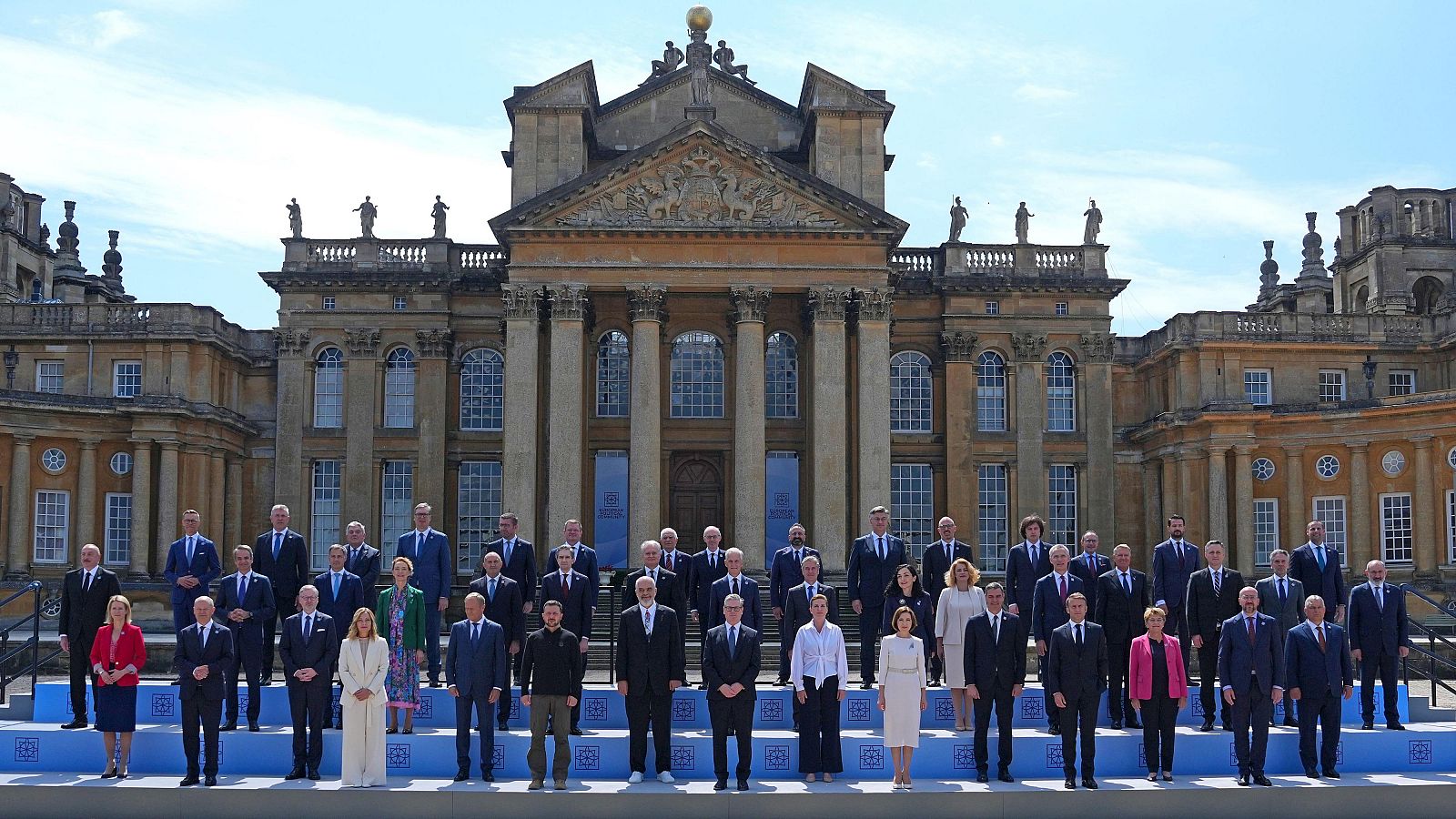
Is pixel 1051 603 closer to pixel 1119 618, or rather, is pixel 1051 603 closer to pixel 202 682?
pixel 1119 618

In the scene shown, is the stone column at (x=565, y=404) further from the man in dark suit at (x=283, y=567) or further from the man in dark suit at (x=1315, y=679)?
the man in dark suit at (x=1315, y=679)

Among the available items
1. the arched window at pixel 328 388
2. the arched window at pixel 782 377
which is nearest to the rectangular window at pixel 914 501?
the arched window at pixel 782 377

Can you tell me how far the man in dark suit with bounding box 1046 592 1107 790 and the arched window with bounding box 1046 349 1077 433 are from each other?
82.5 feet

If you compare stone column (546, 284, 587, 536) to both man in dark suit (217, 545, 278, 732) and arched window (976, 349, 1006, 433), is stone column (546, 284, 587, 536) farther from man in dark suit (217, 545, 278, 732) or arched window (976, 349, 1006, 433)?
man in dark suit (217, 545, 278, 732)

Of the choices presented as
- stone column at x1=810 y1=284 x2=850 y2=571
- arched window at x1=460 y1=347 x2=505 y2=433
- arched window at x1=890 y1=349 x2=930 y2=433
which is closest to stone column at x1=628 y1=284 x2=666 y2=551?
stone column at x1=810 y1=284 x2=850 y2=571

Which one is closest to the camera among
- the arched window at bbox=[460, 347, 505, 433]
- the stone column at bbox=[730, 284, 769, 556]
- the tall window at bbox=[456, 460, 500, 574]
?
the stone column at bbox=[730, 284, 769, 556]

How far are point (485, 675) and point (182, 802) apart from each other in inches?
121

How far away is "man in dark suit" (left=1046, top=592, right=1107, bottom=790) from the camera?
14383 millimetres

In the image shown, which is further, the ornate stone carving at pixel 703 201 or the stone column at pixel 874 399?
the ornate stone carving at pixel 703 201

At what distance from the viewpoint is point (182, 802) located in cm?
1390

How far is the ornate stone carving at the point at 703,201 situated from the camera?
110 ft

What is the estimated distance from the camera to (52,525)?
37.2m

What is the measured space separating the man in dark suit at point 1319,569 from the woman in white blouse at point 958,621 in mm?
4563

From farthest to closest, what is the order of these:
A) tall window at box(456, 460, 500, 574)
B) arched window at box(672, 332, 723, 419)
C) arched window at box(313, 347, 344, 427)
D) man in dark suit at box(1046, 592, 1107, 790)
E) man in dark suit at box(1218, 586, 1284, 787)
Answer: arched window at box(313, 347, 344, 427) < tall window at box(456, 460, 500, 574) < arched window at box(672, 332, 723, 419) < man in dark suit at box(1218, 586, 1284, 787) < man in dark suit at box(1046, 592, 1107, 790)
